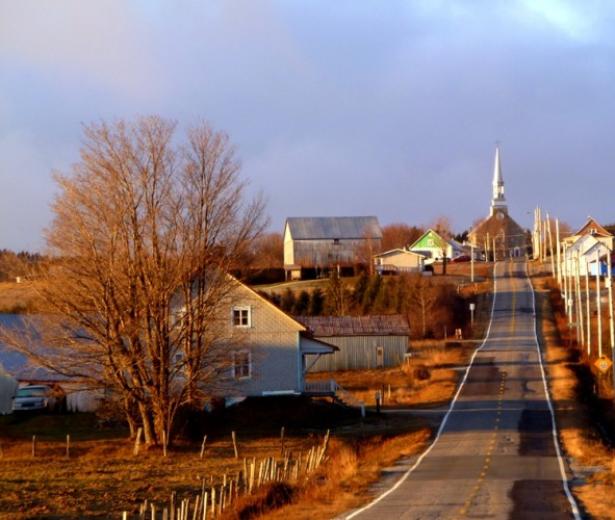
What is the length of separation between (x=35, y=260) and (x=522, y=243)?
130495mm

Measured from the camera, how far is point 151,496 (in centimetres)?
2280

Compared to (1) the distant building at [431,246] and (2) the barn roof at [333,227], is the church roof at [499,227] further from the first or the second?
(2) the barn roof at [333,227]

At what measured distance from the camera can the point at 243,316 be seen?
42.6m

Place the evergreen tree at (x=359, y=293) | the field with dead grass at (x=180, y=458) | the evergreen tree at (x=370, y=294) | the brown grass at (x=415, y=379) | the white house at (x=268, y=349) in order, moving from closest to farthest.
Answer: the field with dead grass at (x=180, y=458) < the white house at (x=268, y=349) < the brown grass at (x=415, y=379) < the evergreen tree at (x=370, y=294) < the evergreen tree at (x=359, y=293)

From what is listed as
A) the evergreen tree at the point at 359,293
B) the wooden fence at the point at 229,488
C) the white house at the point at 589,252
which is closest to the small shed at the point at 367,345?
the evergreen tree at the point at 359,293

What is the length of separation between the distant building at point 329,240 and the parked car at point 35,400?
7193 cm

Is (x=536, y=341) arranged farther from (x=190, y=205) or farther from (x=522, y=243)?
(x=522, y=243)

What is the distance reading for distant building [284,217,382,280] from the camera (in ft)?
378

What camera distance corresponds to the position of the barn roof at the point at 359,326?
63.1m

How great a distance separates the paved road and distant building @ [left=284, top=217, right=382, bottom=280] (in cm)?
5731

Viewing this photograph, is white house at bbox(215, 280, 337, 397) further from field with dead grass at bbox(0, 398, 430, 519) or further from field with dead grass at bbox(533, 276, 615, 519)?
field with dead grass at bbox(533, 276, 615, 519)

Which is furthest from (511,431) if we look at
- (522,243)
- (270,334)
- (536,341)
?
(522,243)

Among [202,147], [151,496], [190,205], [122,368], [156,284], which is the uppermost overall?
[202,147]

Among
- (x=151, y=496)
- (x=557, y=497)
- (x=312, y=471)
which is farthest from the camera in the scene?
(x=312, y=471)
